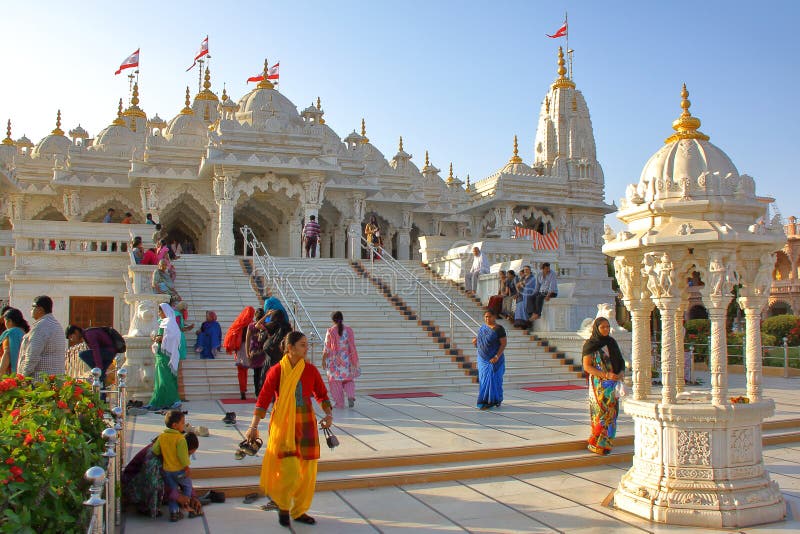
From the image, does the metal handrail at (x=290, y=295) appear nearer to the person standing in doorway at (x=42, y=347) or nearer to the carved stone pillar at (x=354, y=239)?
the person standing in doorway at (x=42, y=347)

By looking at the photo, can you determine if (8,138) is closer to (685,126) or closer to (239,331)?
(239,331)

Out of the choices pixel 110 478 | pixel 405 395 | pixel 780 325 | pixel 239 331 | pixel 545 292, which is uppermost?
pixel 545 292

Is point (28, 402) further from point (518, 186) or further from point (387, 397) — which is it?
point (518, 186)

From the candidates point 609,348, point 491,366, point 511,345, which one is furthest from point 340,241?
point 609,348

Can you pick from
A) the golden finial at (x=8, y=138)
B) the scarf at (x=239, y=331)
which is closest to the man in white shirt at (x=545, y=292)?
the scarf at (x=239, y=331)

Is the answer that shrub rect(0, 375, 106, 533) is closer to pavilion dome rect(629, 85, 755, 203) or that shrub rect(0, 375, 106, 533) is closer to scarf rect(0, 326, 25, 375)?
scarf rect(0, 326, 25, 375)

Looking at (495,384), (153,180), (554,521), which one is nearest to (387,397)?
(495,384)

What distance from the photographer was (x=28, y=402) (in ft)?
16.0

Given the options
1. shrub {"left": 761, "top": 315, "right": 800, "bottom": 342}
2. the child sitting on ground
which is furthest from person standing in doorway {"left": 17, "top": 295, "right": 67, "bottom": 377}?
shrub {"left": 761, "top": 315, "right": 800, "bottom": 342}

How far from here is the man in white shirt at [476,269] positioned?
59.4 feet

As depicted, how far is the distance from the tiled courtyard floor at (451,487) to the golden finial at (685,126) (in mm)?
3236

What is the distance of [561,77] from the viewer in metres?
40.6

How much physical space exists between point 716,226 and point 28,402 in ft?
17.8

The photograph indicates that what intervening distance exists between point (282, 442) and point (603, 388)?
12.1ft
